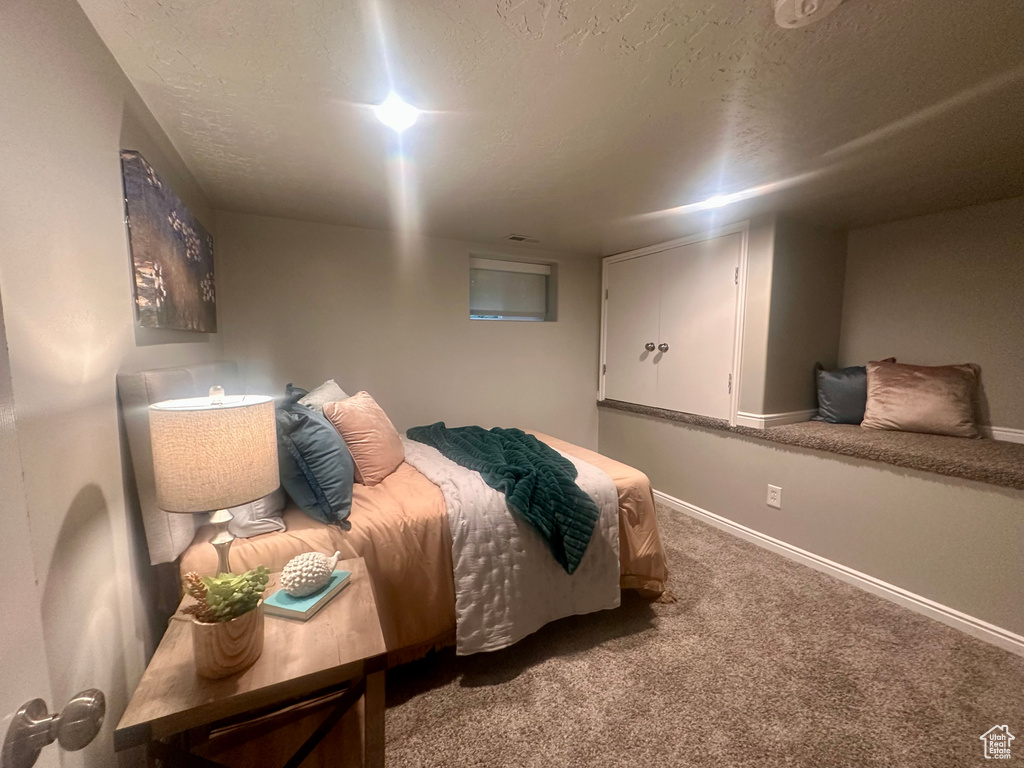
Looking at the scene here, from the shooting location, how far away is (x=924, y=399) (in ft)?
7.33

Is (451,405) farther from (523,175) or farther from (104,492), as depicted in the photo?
(104,492)

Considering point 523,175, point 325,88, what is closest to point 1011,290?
point 523,175

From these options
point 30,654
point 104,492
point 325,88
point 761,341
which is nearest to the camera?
point 30,654

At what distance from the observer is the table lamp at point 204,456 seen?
89 centimetres

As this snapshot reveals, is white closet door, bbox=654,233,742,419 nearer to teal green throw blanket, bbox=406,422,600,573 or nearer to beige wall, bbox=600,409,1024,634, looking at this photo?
beige wall, bbox=600,409,1024,634

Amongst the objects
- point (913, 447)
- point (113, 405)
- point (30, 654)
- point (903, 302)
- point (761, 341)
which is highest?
point (903, 302)

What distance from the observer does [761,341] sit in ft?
8.19

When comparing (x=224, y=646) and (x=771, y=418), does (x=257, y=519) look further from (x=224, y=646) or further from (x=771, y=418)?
(x=771, y=418)

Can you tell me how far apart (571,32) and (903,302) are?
2723mm

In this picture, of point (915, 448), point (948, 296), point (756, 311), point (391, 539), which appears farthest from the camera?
point (756, 311)

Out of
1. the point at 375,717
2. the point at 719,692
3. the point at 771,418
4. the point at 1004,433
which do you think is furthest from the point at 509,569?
the point at 1004,433

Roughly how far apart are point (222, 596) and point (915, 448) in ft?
9.22

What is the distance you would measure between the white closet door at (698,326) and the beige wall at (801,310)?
238mm

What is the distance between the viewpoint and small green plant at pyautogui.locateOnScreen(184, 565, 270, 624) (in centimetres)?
85
